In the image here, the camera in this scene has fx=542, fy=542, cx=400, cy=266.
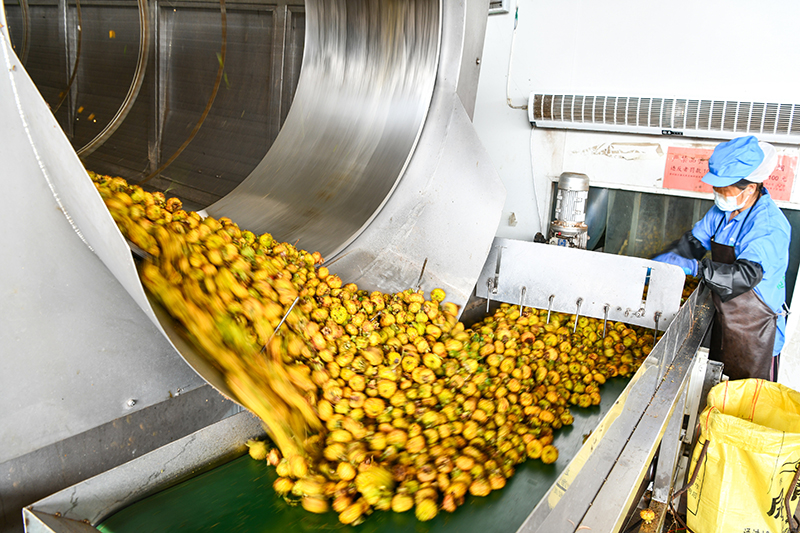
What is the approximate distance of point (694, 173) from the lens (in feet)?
10.5

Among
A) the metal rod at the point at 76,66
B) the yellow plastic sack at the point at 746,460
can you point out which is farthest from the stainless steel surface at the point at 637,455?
the metal rod at the point at 76,66

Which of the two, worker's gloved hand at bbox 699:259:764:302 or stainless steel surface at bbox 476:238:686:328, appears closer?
stainless steel surface at bbox 476:238:686:328

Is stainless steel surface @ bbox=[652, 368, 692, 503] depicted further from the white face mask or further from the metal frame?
the white face mask

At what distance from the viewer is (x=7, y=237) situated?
1.20 m

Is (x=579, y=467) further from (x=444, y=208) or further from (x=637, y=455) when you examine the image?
(x=444, y=208)

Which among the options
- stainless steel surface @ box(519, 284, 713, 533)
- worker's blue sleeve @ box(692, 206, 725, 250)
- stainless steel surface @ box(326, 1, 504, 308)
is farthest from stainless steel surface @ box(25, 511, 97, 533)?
worker's blue sleeve @ box(692, 206, 725, 250)

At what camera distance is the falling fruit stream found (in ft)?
4.62

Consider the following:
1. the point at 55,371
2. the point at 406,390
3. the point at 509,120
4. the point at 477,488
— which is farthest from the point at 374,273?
the point at 509,120

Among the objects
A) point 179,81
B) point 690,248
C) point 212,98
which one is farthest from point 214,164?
point 690,248

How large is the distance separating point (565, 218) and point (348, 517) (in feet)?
6.67

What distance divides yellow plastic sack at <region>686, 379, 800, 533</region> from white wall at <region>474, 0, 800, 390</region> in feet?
4.41

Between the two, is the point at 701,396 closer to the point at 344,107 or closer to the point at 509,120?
the point at 344,107

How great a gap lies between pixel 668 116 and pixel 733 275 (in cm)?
135

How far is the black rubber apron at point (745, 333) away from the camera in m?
2.32
